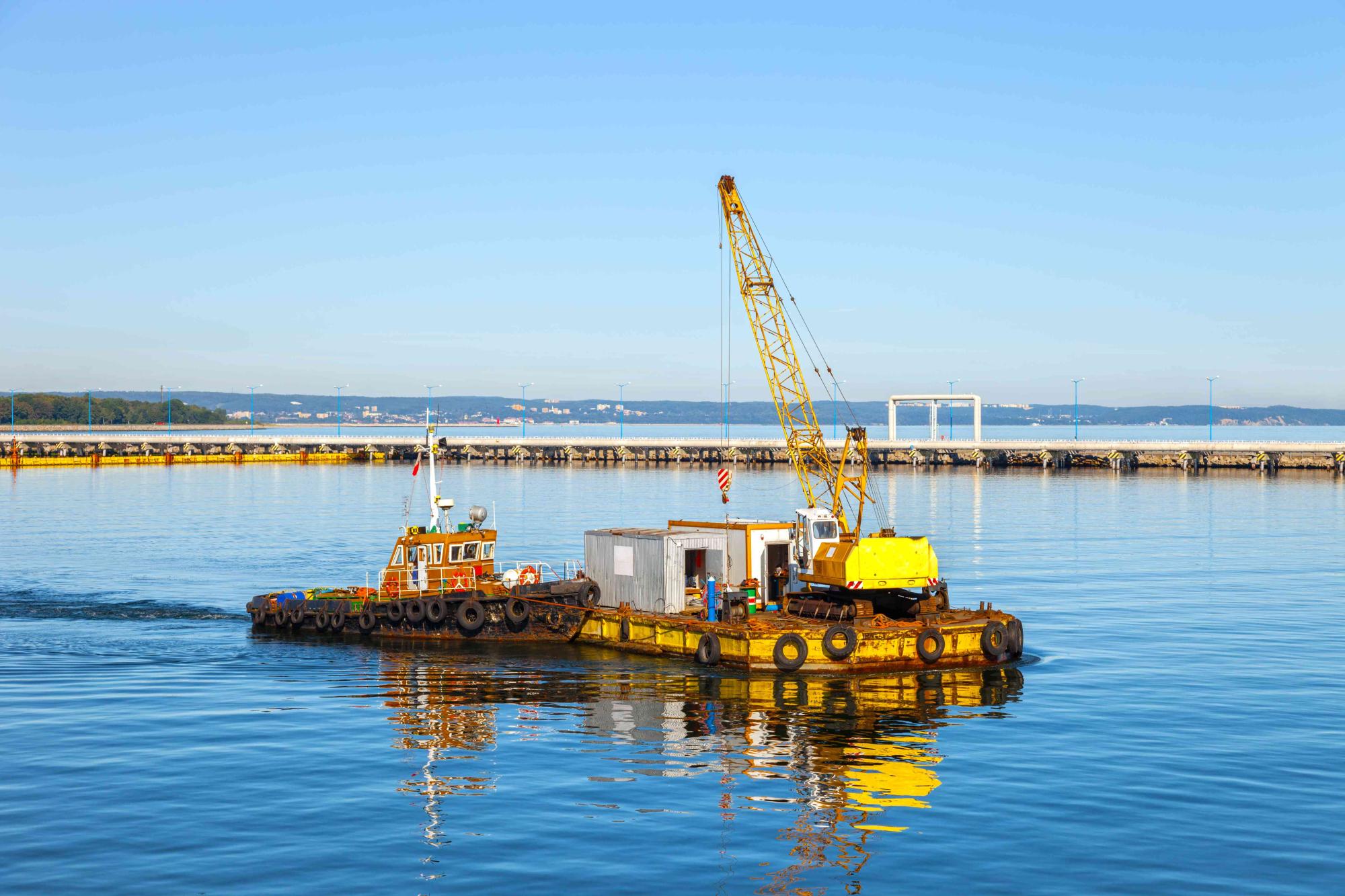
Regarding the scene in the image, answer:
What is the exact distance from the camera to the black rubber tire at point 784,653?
35.9 metres

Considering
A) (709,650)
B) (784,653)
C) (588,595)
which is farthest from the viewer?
(588,595)

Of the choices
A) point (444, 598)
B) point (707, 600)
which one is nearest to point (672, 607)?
point (707, 600)

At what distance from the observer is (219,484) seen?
461ft

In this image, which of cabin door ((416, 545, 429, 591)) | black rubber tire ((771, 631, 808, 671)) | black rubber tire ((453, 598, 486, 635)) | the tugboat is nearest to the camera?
black rubber tire ((771, 631, 808, 671))

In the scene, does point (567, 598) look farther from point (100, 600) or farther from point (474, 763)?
point (100, 600)

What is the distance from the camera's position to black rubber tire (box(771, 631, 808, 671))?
35938 millimetres

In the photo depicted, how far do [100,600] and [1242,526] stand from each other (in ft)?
233

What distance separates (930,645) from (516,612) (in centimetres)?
1486

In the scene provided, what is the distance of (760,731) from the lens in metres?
30.4

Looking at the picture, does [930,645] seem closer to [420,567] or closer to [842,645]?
[842,645]

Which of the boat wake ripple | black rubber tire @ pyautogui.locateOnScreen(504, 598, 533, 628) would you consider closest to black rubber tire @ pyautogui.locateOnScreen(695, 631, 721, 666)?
black rubber tire @ pyautogui.locateOnScreen(504, 598, 533, 628)

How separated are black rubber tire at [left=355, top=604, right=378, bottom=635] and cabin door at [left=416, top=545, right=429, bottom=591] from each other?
1.94 meters

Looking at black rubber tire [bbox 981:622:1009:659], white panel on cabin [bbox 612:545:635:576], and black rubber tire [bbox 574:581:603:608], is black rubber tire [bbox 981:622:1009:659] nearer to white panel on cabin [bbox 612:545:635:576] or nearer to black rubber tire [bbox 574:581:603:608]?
white panel on cabin [bbox 612:545:635:576]

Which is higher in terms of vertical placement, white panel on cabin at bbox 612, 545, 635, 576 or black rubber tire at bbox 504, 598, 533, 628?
white panel on cabin at bbox 612, 545, 635, 576
